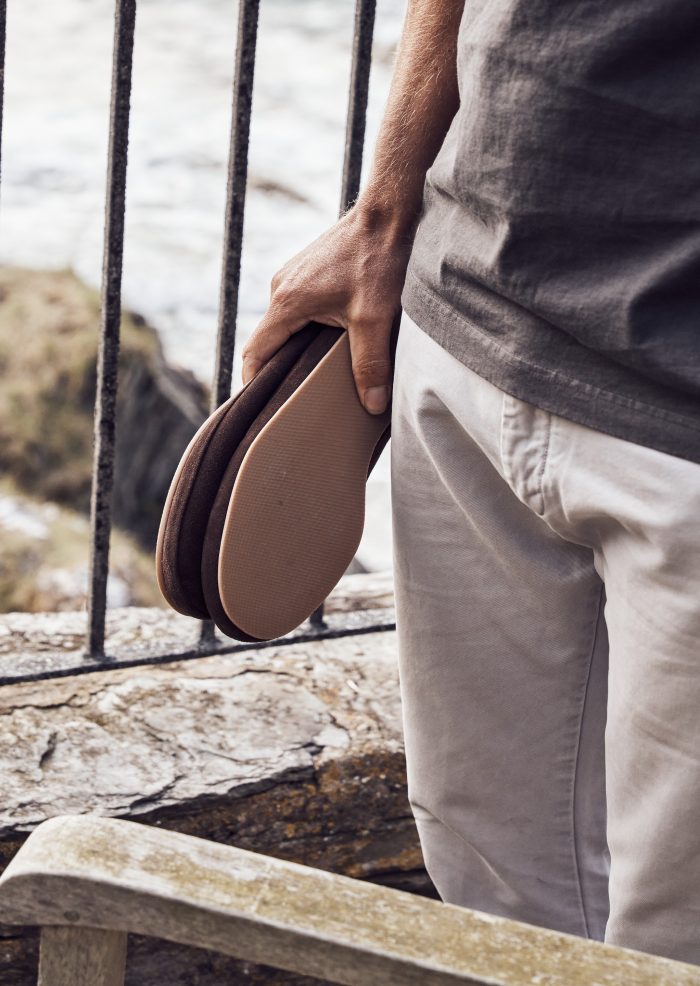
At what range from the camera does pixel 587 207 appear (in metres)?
0.78

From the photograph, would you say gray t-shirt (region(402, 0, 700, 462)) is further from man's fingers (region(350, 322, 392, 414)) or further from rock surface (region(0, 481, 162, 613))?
rock surface (region(0, 481, 162, 613))

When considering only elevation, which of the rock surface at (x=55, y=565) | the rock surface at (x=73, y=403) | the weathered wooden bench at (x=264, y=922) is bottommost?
the rock surface at (x=55, y=565)

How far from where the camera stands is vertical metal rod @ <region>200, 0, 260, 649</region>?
129 cm

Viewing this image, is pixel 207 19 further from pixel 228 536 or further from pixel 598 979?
pixel 598 979

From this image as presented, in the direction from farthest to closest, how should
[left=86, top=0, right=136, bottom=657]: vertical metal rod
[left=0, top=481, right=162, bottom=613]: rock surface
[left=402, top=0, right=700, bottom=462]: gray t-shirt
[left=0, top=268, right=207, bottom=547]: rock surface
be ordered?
[left=0, top=268, right=207, bottom=547]: rock surface, [left=0, top=481, right=162, bottom=613]: rock surface, [left=86, top=0, right=136, bottom=657]: vertical metal rod, [left=402, top=0, right=700, bottom=462]: gray t-shirt

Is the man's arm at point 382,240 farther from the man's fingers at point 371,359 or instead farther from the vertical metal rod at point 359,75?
the vertical metal rod at point 359,75

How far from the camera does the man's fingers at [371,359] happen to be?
3.37 ft

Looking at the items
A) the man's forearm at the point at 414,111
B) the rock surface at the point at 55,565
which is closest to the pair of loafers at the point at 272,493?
the man's forearm at the point at 414,111

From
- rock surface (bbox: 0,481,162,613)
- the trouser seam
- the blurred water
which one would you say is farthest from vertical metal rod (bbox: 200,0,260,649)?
rock surface (bbox: 0,481,162,613)

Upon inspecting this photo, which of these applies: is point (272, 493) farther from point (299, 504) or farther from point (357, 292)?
point (357, 292)

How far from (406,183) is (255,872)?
63 centimetres

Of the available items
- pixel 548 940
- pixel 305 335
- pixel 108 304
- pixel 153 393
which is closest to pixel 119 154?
pixel 108 304

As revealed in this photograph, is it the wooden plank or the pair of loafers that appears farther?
the pair of loafers

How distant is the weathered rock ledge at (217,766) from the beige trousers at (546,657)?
28cm
